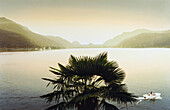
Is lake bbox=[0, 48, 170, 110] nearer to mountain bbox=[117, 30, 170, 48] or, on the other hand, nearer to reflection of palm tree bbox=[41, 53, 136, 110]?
mountain bbox=[117, 30, 170, 48]

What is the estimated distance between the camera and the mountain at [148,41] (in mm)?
3422

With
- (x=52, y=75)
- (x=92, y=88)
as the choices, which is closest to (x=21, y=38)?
(x=52, y=75)

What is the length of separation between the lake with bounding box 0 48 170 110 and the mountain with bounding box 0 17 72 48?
5.7 inches

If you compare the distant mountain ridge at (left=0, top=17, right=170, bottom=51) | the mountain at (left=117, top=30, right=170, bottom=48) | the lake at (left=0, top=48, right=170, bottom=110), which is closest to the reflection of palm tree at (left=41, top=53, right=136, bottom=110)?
the lake at (left=0, top=48, right=170, bottom=110)

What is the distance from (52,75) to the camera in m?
3.23

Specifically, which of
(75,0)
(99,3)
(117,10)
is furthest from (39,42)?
(117,10)

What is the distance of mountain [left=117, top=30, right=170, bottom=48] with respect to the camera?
3.42 meters

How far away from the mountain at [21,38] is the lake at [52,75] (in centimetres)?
15

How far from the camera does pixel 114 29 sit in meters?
3.40

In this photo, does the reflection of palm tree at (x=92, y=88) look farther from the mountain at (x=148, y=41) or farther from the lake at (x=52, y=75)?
the mountain at (x=148, y=41)

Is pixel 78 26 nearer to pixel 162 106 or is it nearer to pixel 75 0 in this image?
pixel 75 0

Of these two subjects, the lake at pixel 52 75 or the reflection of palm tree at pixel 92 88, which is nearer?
the reflection of palm tree at pixel 92 88

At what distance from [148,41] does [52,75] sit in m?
2.00

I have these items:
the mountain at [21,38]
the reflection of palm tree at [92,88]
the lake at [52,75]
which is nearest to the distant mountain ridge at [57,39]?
the mountain at [21,38]
